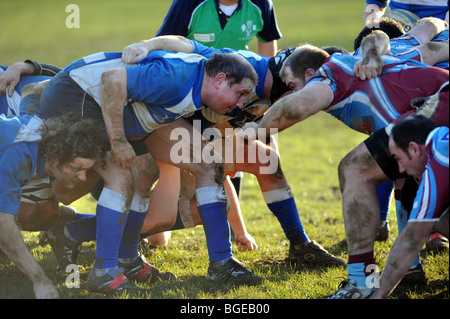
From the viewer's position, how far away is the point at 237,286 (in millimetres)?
4797

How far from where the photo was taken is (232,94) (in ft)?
15.7

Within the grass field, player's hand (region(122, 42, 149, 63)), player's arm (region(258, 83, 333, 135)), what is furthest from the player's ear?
the grass field

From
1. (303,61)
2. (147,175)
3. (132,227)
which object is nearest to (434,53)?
(303,61)

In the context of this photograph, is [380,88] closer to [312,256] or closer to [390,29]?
[390,29]

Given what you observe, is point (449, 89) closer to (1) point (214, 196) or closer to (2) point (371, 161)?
(2) point (371, 161)

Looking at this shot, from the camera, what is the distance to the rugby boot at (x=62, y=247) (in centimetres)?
549

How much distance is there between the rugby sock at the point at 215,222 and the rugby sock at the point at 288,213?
797mm

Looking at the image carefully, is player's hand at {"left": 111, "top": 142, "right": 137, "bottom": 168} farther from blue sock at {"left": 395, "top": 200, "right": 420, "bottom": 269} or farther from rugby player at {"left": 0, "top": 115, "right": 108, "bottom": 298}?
blue sock at {"left": 395, "top": 200, "right": 420, "bottom": 269}

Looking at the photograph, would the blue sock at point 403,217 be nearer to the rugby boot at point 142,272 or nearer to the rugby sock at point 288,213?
the rugby sock at point 288,213

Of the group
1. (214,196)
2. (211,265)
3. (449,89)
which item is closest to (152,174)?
(214,196)

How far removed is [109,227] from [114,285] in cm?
44

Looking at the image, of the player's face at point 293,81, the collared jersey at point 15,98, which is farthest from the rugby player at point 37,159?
the player's face at point 293,81
